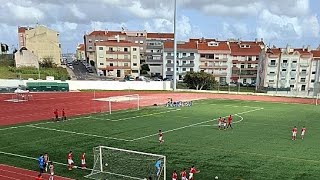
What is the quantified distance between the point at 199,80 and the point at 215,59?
86.4 feet

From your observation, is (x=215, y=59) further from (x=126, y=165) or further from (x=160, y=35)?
(x=126, y=165)

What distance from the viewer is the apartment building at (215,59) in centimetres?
9712

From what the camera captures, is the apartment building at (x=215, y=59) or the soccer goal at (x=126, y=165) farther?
the apartment building at (x=215, y=59)

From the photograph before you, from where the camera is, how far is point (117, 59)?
101m

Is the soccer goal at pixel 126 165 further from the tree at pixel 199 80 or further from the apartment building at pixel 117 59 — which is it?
the apartment building at pixel 117 59

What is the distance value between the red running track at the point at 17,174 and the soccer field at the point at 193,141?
2.35 feet

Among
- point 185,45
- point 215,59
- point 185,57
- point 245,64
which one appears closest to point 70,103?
point 185,57

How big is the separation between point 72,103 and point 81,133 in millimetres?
Result: 20607

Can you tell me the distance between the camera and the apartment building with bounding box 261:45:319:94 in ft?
266

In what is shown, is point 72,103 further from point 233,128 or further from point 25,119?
point 233,128

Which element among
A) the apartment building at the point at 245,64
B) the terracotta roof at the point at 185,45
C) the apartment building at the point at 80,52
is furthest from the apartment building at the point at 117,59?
the apartment building at the point at 80,52

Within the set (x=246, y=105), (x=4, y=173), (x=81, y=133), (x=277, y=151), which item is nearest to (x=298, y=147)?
(x=277, y=151)

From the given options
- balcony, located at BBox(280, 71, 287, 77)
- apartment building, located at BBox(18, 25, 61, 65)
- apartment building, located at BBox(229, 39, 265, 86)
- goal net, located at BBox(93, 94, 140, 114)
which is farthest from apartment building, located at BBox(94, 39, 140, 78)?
goal net, located at BBox(93, 94, 140, 114)

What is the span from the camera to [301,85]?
83.0m
